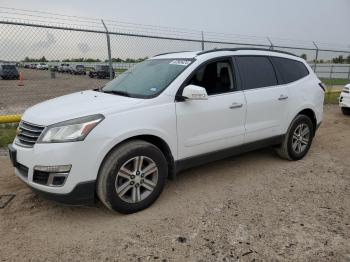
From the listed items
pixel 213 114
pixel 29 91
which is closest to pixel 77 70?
pixel 29 91

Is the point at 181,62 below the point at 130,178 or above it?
above

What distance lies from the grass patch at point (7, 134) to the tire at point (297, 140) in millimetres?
4770

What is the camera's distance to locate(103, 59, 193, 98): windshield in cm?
391

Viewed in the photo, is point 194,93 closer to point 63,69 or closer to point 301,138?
point 301,138

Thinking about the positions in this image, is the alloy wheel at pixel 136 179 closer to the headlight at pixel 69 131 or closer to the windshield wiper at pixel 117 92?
the headlight at pixel 69 131

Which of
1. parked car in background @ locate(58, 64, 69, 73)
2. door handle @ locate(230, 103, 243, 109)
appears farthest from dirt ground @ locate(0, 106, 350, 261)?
parked car in background @ locate(58, 64, 69, 73)

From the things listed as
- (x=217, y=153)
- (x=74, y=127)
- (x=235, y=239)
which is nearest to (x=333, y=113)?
(x=217, y=153)

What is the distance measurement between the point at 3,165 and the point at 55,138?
2.48 metres

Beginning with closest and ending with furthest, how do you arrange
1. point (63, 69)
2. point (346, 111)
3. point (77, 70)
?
point (346, 111) → point (63, 69) → point (77, 70)

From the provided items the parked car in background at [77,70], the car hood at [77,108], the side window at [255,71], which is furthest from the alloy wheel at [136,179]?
the parked car in background at [77,70]

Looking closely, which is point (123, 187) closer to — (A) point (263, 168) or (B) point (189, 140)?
(B) point (189, 140)

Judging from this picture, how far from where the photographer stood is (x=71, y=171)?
3.15 metres

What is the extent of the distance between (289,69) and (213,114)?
1.94 m

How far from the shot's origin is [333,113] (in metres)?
10.1
